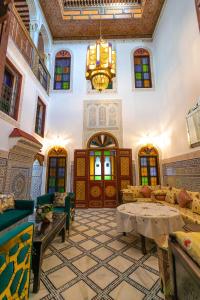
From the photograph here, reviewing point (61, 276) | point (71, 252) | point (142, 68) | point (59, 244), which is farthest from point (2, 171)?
point (142, 68)

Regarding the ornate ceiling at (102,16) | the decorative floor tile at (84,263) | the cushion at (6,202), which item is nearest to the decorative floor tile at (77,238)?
the decorative floor tile at (84,263)

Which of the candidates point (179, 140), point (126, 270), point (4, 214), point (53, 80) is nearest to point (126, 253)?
point (126, 270)

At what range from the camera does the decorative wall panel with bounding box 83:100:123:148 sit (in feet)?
22.2

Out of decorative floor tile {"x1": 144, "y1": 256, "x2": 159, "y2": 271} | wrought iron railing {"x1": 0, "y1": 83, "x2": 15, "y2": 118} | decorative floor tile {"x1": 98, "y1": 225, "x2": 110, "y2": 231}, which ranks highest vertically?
wrought iron railing {"x1": 0, "y1": 83, "x2": 15, "y2": 118}

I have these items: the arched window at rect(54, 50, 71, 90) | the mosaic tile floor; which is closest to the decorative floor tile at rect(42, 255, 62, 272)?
the mosaic tile floor

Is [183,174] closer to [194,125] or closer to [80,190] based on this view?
[194,125]

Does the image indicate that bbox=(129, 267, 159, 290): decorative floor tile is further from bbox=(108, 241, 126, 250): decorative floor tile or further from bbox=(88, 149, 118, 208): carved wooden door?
bbox=(88, 149, 118, 208): carved wooden door

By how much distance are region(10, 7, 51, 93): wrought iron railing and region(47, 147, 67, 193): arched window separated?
115 inches

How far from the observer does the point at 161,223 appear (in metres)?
2.56

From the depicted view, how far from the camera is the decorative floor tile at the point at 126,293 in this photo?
164cm

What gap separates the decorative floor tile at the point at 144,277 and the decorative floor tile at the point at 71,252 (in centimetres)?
99

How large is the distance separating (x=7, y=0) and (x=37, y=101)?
137 inches

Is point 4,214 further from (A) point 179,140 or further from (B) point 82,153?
(A) point 179,140

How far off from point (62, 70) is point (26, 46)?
2.77 m
